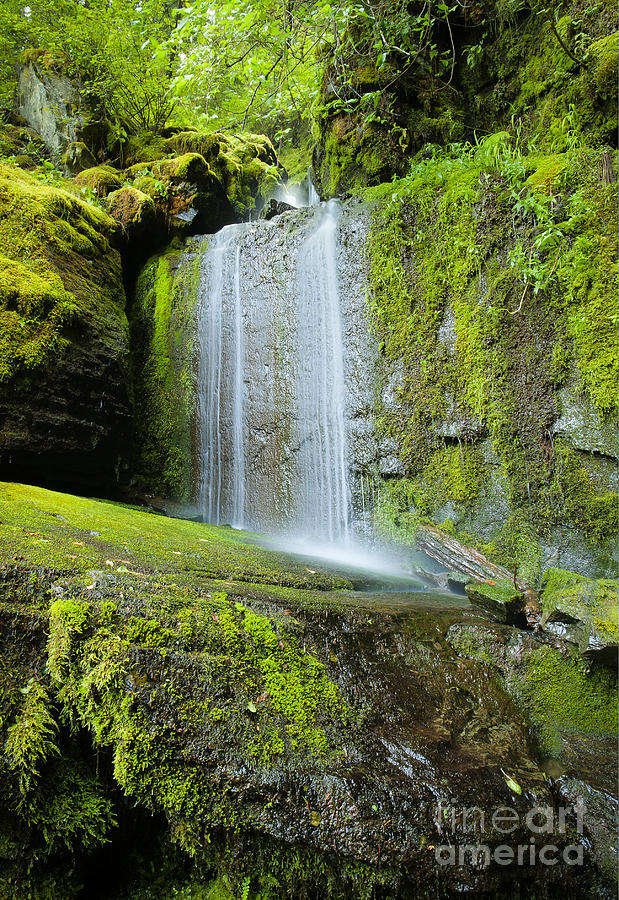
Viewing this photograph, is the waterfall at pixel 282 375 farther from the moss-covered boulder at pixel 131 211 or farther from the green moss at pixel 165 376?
the moss-covered boulder at pixel 131 211

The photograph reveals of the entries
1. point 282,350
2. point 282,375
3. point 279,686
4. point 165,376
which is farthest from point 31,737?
point 165,376

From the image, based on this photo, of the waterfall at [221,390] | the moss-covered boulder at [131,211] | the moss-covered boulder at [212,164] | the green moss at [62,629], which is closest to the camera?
the green moss at [62,629]

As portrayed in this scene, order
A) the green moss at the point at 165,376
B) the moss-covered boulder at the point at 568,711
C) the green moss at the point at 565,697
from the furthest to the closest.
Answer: the green moss at the point at 165,376, the green moss at the point at 565,697, the moss-covered boulder at the point at 568,711

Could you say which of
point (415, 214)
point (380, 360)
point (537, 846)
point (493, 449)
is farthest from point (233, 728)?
point (415, 214)

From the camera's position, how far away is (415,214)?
5.99 meters

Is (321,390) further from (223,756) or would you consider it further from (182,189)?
(223,756)

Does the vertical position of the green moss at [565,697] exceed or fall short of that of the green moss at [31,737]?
it falls short

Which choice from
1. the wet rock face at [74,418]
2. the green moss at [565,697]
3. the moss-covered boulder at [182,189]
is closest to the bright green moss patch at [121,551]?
the wet rock face at [74,418]

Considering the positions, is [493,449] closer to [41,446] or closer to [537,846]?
[537,846]

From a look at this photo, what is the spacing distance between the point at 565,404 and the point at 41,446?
18.2ft

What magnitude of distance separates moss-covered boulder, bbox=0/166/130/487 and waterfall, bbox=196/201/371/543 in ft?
5.30

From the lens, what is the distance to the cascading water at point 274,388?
6496 mm

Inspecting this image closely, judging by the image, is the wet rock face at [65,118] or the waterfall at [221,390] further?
the wet rock face at [65,118]

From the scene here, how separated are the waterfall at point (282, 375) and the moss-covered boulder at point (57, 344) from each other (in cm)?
161
